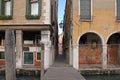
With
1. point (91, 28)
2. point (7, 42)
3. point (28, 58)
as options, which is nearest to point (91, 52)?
point (91, 28)

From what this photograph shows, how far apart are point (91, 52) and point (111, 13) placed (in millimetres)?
5397

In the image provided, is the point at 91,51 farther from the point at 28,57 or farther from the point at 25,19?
the point at 25,19

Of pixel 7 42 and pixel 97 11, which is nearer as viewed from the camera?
pixel 7 42

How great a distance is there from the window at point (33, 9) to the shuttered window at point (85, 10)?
394 cm

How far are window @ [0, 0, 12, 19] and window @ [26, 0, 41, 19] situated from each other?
166 centimetres

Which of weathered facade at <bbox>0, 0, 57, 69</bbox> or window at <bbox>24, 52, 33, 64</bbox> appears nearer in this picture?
weathered facade at <bbox>0, 0, 57, 69</bbox>

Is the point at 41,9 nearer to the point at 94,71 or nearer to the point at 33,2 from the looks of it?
the point at 33,2

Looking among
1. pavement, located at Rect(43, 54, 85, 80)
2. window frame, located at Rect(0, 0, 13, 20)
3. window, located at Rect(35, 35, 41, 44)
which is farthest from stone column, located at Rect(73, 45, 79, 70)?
window frame, located at Rect(0, 0, 13, 20)

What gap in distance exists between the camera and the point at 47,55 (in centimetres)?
2628

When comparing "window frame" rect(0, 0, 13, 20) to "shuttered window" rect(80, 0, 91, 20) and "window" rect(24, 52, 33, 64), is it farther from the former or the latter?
"shuttered window" rect(80, 0, 91, 20)

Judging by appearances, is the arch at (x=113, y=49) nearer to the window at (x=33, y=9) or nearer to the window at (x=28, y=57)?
the window at (x=28, y=57)

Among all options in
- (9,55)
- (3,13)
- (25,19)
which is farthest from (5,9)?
(9,55)

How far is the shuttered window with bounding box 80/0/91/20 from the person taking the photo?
88.2ft

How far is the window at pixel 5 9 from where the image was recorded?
26828 millimetres
